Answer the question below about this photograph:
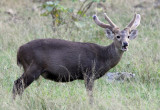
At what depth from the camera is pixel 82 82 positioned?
8211mm

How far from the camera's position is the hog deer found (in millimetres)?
6863

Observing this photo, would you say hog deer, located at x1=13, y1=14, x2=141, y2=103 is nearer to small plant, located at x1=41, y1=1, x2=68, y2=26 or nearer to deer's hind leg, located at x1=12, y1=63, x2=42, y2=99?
deer's hind leg, located at x1=12, y1=63, x2=42, y2=99

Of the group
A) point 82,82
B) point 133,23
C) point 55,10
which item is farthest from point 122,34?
point 55,10

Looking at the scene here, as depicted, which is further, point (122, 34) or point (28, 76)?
point (122, 34)

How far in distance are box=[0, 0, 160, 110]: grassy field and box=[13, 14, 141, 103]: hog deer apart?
248 millimetres

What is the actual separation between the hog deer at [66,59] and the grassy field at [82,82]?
25 cm

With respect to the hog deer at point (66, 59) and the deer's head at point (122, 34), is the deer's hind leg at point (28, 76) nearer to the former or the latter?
the hog deer at point (66, 59)

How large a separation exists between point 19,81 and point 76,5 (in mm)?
8738

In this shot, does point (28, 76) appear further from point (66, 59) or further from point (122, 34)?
point (122, 34)

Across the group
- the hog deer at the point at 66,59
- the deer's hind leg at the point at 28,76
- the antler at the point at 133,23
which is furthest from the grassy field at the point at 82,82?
the antler at the point at 133,23

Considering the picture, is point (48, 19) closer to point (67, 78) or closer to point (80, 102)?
point (67, 78)

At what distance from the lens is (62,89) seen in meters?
7.44

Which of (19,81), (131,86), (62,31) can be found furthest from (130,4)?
(19,81)

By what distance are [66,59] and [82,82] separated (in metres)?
1.20
